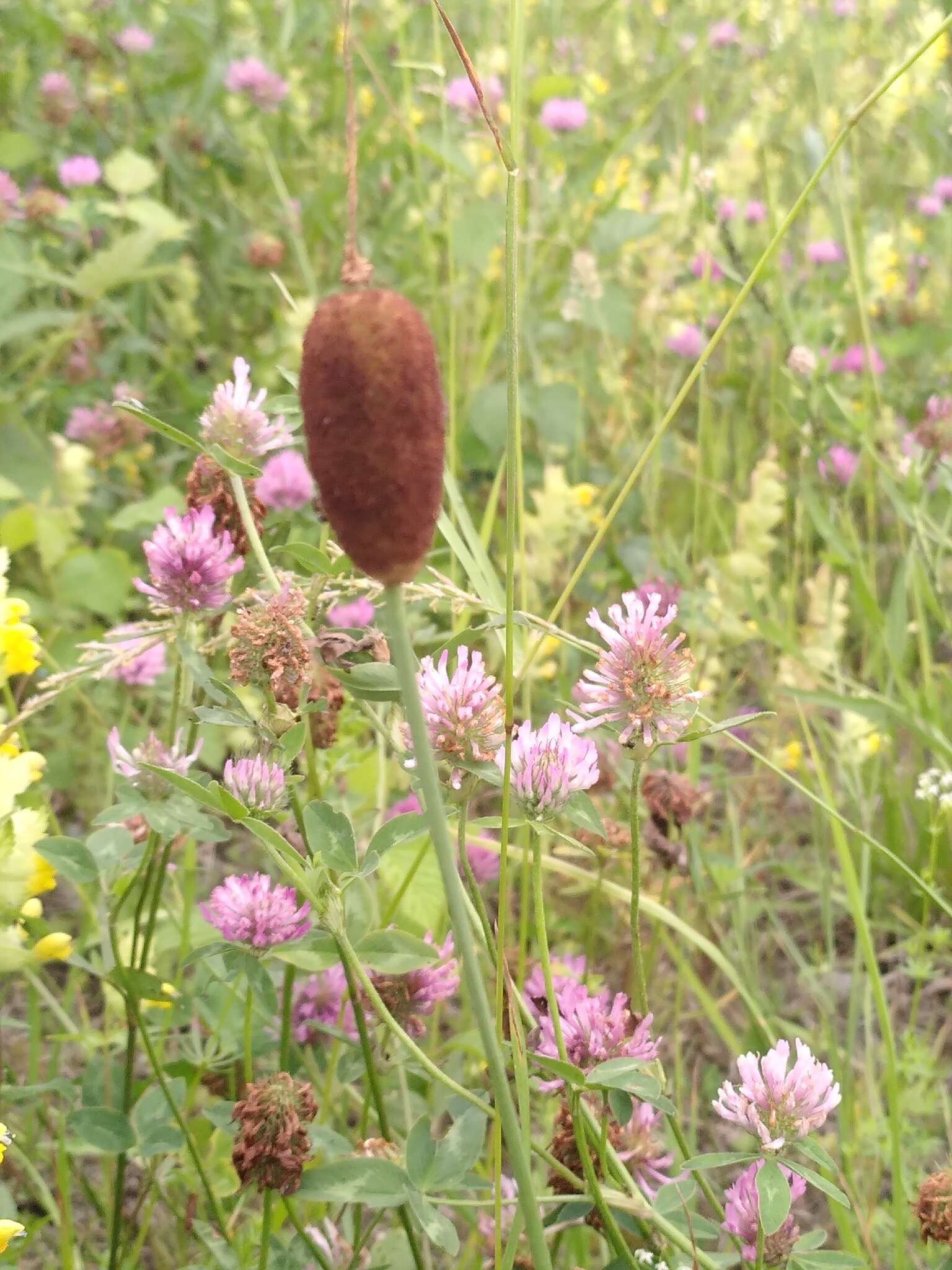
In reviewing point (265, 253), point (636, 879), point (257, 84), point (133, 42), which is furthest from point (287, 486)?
point (133, 42)

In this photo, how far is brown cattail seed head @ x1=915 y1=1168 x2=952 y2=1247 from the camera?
67 cm

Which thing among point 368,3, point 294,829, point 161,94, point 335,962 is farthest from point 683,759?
point 368,3

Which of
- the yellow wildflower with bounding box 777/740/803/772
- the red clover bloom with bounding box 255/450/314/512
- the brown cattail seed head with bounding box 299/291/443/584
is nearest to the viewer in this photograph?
the brown cattail seed head with bounding box 299/291/443/584

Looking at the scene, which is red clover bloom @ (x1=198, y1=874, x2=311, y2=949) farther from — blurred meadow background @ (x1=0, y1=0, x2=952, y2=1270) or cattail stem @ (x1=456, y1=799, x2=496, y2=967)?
cattail stem @ (x1=456, y1=799, x2=496, y2=967)

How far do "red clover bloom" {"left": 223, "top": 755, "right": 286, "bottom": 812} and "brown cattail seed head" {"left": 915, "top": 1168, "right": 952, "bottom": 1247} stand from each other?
43 centimetres

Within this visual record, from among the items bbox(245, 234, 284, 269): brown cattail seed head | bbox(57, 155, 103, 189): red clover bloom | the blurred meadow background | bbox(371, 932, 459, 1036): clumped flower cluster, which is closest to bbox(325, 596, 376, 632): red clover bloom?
the blurred meadow background

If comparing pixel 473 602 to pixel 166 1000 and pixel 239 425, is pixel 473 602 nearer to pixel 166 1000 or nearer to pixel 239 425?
pixel 239 425

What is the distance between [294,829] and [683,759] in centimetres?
70

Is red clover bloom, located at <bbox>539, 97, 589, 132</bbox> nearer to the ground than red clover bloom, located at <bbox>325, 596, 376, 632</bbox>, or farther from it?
farther from it

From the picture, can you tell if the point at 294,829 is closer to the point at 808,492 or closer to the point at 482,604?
the point at 482,604

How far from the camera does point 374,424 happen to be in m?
0.36

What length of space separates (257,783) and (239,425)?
0.73ft

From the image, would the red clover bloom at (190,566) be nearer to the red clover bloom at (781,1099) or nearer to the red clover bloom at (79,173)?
the red clover bloom at (781,1099)

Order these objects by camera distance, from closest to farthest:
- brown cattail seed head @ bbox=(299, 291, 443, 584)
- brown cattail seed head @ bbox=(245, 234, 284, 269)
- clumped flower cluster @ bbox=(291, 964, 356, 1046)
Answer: brown cattail seed head @ bbox=(299, 291, 443, 584), clumped flower cluster @ bbox=(291, 964, 356, 1046), brown cattail seed head @ bbox=(245, 234, 284, 269)
